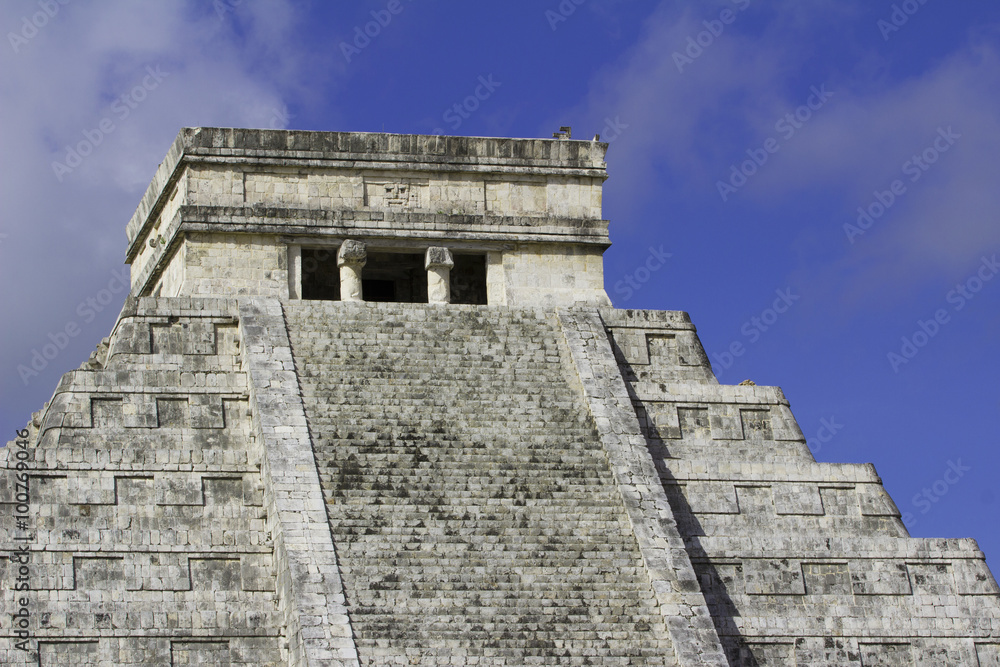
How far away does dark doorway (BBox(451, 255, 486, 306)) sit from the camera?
24.7 meters

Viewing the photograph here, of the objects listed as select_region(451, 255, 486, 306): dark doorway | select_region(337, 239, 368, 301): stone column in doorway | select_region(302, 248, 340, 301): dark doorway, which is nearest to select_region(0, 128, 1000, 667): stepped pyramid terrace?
select_region(337, 239, 368, 301): stone column in doorway

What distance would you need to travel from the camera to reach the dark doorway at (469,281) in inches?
973

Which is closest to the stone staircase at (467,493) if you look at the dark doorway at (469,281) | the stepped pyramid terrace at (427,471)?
the stepped pyramid terrace at (427,471)

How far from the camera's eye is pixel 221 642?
1784 centimetres

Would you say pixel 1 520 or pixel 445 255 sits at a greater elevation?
pixel 445 255

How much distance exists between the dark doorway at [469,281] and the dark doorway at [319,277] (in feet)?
5.53

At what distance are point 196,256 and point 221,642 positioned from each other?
627 centimetres

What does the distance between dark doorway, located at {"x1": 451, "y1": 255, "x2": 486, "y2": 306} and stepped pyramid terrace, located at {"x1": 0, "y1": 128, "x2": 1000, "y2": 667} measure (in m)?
1.23

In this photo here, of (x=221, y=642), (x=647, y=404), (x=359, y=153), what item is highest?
(x=359, y=153)

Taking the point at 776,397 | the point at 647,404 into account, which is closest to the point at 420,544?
the point at 647,404

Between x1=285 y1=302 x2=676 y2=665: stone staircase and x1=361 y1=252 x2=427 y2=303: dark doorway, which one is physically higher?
x1=361 y1=252 x2=427 y2=303: dark doorway

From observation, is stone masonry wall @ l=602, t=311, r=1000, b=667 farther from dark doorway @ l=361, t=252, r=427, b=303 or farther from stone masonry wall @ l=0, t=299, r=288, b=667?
stone masonry wall @ l=0, t=299, r=288, b=667

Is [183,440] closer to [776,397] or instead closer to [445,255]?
[445,255]

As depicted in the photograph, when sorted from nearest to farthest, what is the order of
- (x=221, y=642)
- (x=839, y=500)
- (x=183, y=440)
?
(x=221, y=642)
(x=183, y=440)
(x=839, y=500)
